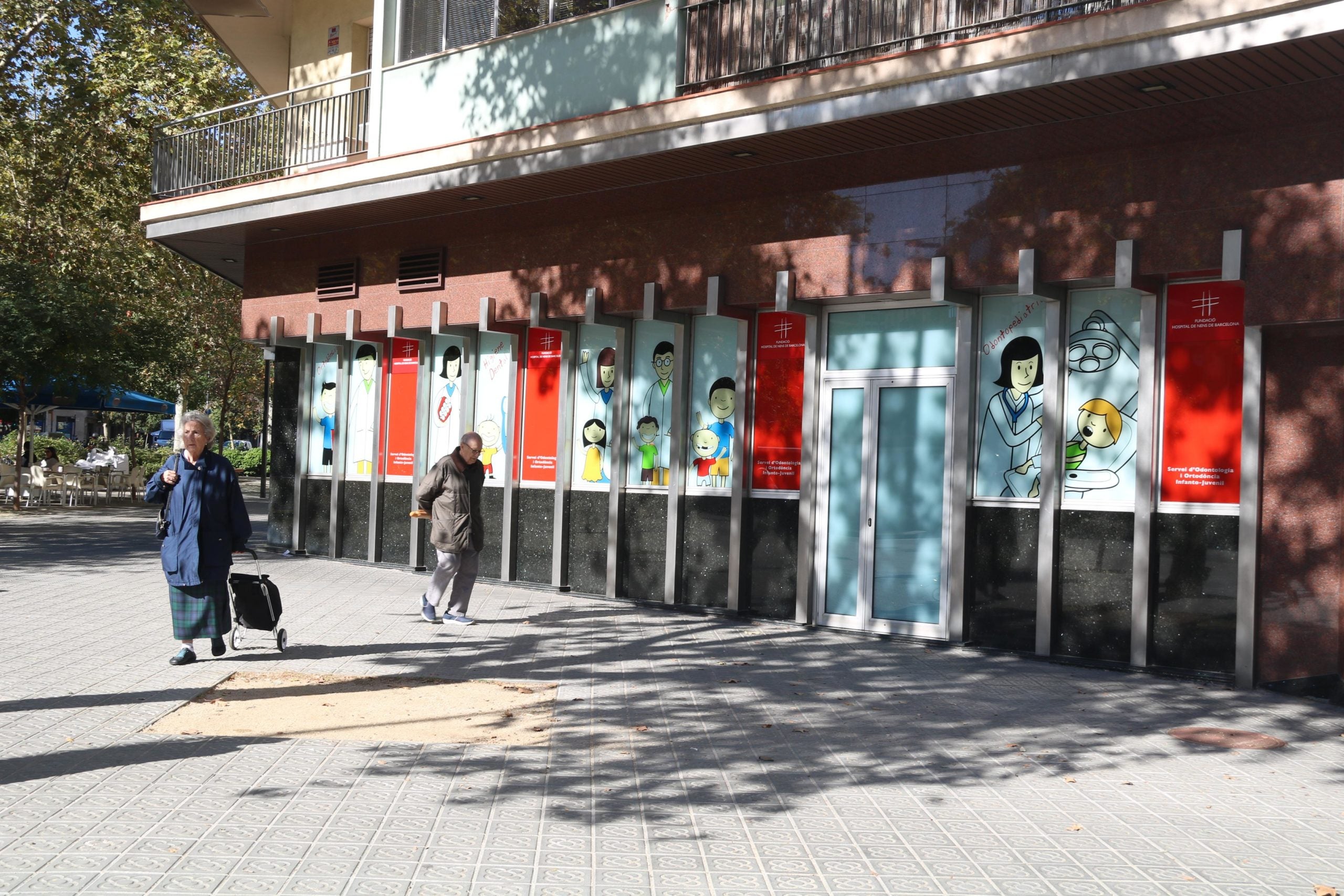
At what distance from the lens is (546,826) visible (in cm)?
548

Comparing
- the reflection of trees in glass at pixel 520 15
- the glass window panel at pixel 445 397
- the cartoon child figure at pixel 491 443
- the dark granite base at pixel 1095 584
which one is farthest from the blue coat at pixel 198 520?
the reflection of trees in glass at pixel 520 15

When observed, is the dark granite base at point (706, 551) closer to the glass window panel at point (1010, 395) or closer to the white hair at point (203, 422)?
the glass window panel at point (1010, 395)

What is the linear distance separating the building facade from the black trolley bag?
4.76 m

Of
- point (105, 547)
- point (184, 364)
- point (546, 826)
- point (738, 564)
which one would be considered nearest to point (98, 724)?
point (546, 826)

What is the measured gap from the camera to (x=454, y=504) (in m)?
11.4

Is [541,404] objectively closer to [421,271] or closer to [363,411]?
[421,271]

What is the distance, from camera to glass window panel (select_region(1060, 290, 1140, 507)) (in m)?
10.4

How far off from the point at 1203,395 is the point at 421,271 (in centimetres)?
996

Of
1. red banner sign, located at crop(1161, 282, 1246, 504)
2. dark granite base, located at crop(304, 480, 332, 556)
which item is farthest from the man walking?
dark granite base, located at crop(304, 480, 332, 556)

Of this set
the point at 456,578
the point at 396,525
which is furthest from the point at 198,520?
the point at 396,525

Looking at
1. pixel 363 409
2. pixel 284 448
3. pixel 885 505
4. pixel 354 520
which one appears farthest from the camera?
pixel 284 448

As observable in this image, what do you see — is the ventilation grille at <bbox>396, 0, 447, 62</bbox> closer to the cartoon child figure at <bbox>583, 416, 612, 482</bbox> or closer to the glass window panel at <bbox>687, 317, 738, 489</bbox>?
the cartoon child figure at <bbox>583, 416, 612, 482</bbox>

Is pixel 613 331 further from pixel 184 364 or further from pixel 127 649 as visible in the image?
pixel 184 364

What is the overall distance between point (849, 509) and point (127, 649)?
A: 6.50m
